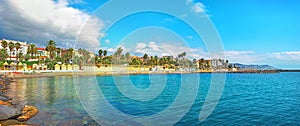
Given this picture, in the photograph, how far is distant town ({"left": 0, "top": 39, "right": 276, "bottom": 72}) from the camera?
254 feet

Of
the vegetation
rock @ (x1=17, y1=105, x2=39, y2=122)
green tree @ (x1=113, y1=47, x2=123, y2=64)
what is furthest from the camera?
green tree @ (x1=113, y1=47, x2=123, y2=64)

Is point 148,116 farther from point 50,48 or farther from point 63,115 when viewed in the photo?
point 50,48

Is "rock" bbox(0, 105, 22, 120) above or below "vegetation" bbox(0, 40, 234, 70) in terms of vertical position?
below

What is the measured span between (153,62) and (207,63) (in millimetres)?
57338

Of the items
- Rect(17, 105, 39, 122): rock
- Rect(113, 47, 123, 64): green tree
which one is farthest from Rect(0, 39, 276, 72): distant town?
Rect(17, 105, 39, 122): rock

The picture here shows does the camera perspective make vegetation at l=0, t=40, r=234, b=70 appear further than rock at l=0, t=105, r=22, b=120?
Yes

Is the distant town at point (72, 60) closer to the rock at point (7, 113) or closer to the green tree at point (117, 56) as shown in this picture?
the green tree at point (117, 56)

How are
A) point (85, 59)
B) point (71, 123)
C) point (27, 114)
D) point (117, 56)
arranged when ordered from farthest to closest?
point (117, 56)
point (85, 59)
point (27, 114)
point (71, 123)

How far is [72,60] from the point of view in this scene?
316 ft

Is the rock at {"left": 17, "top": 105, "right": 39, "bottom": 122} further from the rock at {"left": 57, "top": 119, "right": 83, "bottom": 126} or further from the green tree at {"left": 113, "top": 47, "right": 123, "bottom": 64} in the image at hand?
the green tree at {"left": 113, "top": 47, "right": 123, "bottom": 64}

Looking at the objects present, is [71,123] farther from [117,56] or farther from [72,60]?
[117,56]

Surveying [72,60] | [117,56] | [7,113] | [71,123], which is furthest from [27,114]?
[117,56]

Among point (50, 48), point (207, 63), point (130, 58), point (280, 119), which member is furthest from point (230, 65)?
point (280, 119)

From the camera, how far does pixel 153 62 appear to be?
425 feet
